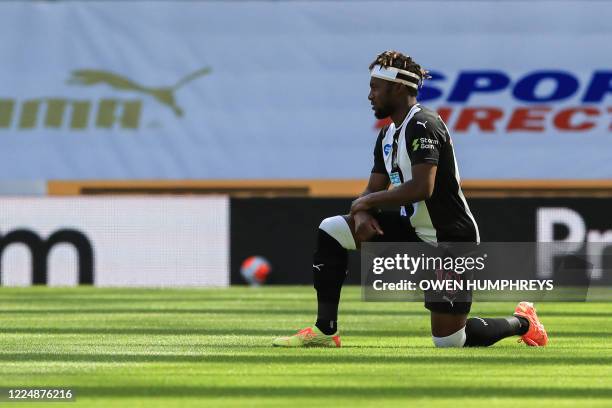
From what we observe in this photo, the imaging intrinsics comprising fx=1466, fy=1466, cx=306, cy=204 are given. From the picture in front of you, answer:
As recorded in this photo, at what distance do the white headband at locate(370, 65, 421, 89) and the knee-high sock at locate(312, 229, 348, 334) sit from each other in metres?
0.94

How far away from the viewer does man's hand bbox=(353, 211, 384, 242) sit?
7.92 m

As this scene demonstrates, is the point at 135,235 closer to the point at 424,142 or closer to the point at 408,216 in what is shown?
the point at 408,216

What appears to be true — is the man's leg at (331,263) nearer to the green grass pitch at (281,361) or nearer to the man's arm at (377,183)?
the green grass pitch at (281,361)

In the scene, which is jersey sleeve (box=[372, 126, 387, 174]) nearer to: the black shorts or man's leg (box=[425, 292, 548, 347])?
the black shorts

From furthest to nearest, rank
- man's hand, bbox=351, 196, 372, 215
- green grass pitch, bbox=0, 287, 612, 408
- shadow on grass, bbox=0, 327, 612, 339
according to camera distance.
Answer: shadow on grass, bbox=0, 327, 612, 339 < man's hand, bbox=351, 196, 372, 215 < green grass pitch, bbox=0, 287, 612, 408

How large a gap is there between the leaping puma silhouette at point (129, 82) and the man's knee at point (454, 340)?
1475 centimetres

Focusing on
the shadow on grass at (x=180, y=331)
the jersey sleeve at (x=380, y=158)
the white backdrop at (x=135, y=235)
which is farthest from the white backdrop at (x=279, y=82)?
the jersey sleeve at (x=380, y=158)

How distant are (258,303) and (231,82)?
369 inches

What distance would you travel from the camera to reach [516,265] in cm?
1683

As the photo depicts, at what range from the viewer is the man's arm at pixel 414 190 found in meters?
7.95

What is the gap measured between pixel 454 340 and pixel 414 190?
92cm

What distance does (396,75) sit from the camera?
8227 mm

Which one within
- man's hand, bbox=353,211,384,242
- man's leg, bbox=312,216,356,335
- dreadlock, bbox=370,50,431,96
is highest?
dreadlock, bbox=370,50,431,96

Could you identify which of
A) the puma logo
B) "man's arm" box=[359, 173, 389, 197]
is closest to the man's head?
"man's arm" box=[359, 173, 389, 197]
